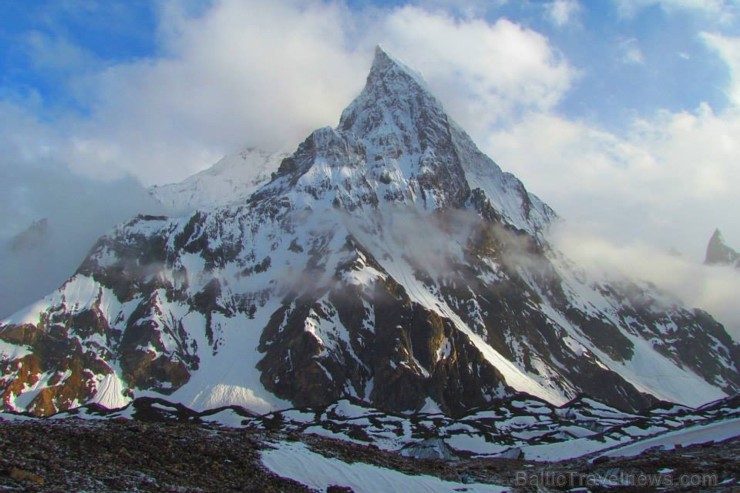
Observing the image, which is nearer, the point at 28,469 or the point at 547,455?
the point at 28,469

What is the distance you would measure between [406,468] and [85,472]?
2623cm

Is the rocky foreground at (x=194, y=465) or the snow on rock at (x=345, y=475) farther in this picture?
the snow on rock at (x=345, y=475)

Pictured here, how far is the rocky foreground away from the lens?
123 ft

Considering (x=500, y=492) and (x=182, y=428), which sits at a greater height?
(x=182, y=428)

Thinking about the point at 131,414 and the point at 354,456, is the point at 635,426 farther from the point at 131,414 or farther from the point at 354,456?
the point at 131,414

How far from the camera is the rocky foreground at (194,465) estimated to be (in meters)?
37.4

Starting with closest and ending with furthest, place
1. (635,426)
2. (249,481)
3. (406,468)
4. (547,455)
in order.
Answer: (249,481), (406,468), (547,455), (635,426)

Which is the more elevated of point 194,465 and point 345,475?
point 194,465

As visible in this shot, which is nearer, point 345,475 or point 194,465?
point 194,465

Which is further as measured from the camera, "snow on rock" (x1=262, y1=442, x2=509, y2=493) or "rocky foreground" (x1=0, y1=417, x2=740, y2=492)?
"snow on rock" (x1=262, y1=442, x2=509, y2=493)

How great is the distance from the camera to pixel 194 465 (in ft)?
145

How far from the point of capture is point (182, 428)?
5834 cm

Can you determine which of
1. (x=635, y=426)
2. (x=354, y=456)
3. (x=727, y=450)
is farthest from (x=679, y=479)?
(x=635, y=426)

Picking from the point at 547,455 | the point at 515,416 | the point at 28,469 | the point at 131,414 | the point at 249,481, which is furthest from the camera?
the point at 515,416
